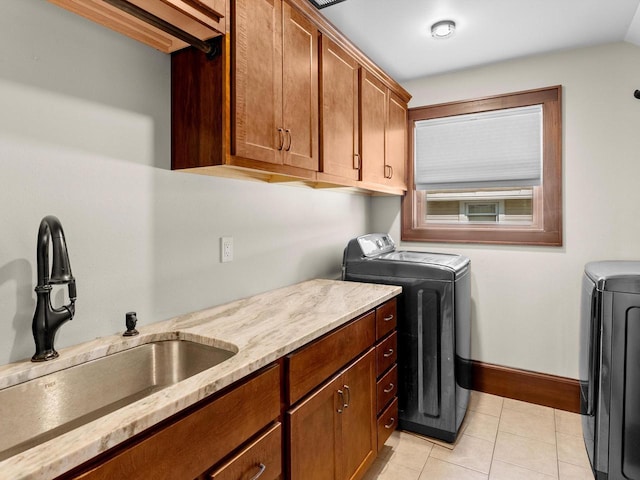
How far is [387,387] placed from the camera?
6.75 feet

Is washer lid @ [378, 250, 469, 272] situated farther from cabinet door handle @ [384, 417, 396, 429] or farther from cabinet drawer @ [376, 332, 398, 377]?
cabinet door handle @ [384, 417, 396, 429]

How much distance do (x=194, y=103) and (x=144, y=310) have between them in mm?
832

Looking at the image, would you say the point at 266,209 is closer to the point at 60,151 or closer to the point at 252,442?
the point at 60,151

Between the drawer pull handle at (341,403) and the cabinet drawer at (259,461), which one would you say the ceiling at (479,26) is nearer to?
the drawer pull handle at (341,403)

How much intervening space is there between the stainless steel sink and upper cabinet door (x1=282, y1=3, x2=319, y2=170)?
0.90m

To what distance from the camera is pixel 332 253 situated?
272 centimetres

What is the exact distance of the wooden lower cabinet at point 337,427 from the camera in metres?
1.31

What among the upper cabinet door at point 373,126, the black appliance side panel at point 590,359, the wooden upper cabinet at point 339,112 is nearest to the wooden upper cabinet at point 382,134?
the upper cabinet door at point 373,126

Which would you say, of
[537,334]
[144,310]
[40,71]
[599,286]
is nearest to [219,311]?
[144,310]

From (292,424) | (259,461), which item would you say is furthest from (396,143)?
(259,461)

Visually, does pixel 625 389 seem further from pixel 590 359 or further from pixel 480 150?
pixel 480 150

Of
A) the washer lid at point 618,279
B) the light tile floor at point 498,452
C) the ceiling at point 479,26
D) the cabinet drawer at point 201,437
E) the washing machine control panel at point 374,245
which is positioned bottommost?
the light tile floor at point 498,452

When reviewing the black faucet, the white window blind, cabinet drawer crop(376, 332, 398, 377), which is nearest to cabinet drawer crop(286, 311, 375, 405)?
cabinet drawer crop(376, 332, 398, 377)

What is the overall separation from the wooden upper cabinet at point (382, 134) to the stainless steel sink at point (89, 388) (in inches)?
58.0
